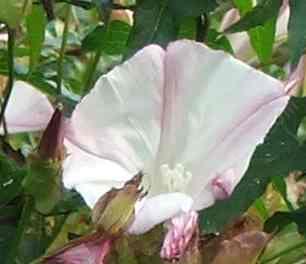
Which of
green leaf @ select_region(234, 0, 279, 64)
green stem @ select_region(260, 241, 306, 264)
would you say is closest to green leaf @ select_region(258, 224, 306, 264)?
green stem @ select_region(260, 241, 306, 264)

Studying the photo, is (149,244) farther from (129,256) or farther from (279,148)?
(279,148)

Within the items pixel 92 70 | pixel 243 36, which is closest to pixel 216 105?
pixel 92 70

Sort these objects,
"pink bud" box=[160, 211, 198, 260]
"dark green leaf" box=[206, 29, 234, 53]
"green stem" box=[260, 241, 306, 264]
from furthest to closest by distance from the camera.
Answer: "dark green leaf" box=[206, 29, 234, 53]
"green stem" box=[260, 241, 306, 264]
"pink bud" box=[160, 211, 198, 260]

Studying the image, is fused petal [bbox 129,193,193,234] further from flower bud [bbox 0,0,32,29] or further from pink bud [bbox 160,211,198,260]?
flower bud [bbox 0,0,32,29]

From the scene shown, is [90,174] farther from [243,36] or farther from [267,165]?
[243,36]

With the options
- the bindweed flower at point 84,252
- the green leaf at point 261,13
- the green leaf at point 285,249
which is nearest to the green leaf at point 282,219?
the green leaf at point 285,249

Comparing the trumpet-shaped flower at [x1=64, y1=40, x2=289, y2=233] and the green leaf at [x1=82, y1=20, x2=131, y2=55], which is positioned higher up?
the trumpet-shaped flower at [x1=64, y1=40, x2=289, y2=233]

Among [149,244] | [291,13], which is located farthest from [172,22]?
[149,244]
